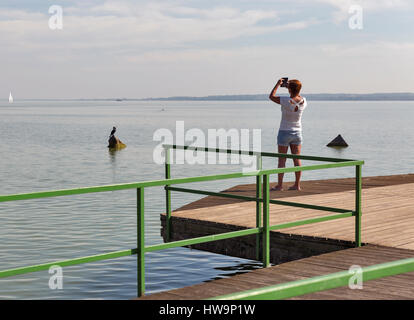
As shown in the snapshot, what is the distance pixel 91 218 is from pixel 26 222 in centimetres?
157

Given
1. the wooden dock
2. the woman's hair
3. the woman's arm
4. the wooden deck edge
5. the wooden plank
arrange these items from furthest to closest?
the woman's arm → the woman's hair → the wooden plank → the wooden deck edge → the wooden dock

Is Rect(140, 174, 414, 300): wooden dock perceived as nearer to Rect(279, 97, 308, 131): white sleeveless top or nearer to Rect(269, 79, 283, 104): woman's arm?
Rect(279, 97, 308, 131): white sleeveless top

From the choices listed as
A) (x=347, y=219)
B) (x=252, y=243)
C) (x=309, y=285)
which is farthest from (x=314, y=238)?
(x=309, y=285)

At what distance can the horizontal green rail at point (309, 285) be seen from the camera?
204 cm

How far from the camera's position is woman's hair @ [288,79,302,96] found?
1075 cm

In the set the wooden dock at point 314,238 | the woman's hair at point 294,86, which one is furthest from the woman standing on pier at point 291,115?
the wooden dock at point 314,238

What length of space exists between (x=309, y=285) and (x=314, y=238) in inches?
229

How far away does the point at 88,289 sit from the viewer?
404 inches

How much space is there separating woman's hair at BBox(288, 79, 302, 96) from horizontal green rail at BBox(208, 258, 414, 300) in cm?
867

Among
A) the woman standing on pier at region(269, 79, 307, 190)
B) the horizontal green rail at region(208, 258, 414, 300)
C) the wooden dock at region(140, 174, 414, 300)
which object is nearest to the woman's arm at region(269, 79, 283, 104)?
the woman standing on pier at region(269, 79, 307, 190)

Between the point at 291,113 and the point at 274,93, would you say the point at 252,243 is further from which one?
the point at 274,93

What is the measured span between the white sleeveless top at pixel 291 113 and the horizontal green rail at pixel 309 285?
8.54 metres

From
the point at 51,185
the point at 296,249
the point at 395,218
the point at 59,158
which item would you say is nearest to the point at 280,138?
the point at 395,218

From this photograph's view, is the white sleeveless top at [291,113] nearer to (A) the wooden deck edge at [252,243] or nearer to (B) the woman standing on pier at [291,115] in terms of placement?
(B) the woman standing on pier at [291,115]
